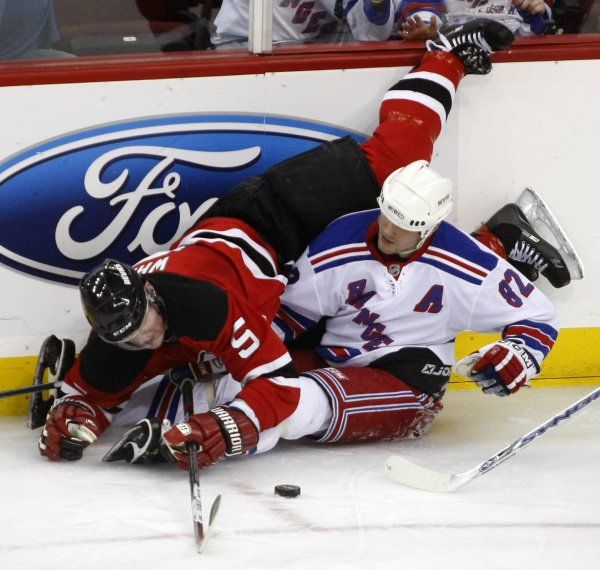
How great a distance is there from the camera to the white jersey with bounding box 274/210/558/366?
319cm

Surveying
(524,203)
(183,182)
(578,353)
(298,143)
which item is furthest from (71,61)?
(578,353)

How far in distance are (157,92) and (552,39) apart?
1227 mm

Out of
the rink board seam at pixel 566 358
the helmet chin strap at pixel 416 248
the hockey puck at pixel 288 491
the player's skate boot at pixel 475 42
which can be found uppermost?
the player's skate boot at pixel 475 42

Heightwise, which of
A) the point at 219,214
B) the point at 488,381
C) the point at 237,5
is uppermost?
the point at 237,5

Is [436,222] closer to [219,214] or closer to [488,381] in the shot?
[488,381]

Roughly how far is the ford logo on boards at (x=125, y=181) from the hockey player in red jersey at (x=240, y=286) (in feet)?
0.46

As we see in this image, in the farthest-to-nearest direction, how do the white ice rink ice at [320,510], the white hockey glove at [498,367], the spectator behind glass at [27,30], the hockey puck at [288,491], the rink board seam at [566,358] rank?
1. the rink board seam at [566,358]
2. the spectator behind glass at [27,30]
3. the white hockey glove at [498,367]
4. the hockey puck at [288,491]
5. the white ice rink ice at [320,510]

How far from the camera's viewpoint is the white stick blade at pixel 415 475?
111 inches

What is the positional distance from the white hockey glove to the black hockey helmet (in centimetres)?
87

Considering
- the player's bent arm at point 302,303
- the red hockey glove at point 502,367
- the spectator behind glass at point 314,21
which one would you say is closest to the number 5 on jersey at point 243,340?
the player's bent arm at point 302,303

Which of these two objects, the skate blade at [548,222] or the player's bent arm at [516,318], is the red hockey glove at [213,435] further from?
the skate blade at [548,222]

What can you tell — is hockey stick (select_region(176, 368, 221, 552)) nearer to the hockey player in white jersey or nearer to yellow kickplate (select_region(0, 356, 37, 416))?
the hockey player in white jersey

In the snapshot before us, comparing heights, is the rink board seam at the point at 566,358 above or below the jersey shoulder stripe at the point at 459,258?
below

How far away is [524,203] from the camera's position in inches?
143
